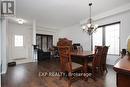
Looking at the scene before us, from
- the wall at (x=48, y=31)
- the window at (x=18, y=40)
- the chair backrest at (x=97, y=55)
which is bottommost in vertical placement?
the chair backrest at (x=97, y=55)

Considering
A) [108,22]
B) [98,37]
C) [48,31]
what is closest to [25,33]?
[48,31]

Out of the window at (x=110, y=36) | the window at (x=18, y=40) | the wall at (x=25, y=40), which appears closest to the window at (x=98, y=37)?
the window at (x=110, y=36)

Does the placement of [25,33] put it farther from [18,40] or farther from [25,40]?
[18,40]

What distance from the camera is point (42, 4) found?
3654 millimetres

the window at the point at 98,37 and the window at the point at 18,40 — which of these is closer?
the window at the point at 98,37

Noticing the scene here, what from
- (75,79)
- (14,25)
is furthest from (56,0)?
(14,25)

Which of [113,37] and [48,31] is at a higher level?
[48,31]

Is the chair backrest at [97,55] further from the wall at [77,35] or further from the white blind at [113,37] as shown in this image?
the wall at [77,35]

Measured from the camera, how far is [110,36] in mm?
4766

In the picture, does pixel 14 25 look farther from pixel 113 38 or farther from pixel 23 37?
pixel 113 38

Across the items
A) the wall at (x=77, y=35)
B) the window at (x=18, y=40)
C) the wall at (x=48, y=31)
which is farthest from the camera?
the wall at (x=48, y=31)

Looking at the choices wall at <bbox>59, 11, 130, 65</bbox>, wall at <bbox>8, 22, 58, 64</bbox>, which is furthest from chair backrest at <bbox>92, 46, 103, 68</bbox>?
wall at <bbox>8, 22, 58, 64</bbox>

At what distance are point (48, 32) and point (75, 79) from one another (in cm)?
592

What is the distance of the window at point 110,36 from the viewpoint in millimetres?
4520
